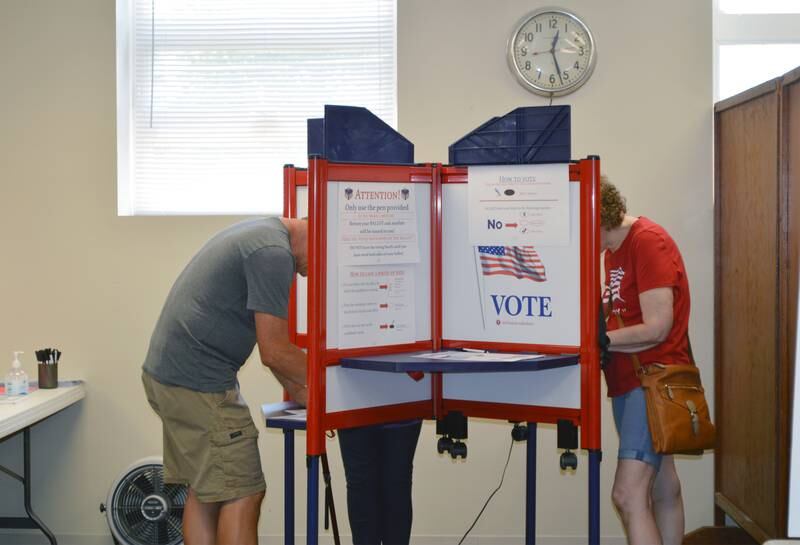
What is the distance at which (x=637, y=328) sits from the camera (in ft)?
7.67

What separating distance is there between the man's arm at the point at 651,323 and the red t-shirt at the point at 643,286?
3 centimetres

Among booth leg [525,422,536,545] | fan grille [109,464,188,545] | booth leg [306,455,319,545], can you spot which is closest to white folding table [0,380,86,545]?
fan grille [109,464,188,545]

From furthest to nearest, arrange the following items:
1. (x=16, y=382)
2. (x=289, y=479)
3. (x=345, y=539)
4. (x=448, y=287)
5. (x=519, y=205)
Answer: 1. (x=345, y=539)
2. (x=16, y=382)
3. (x=289, y=479)
4. (x=448, y=287)
5. (x=519, y=205)

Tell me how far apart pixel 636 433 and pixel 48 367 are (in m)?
2.32

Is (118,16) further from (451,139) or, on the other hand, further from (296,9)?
(451,139)

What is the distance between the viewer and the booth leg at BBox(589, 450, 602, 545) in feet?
6.94

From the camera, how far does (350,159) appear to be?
216cm

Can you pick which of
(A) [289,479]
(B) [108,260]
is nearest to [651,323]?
(A) [289,479]

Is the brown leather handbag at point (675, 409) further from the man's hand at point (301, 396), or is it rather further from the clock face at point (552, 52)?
the clock face at point (552, 52)

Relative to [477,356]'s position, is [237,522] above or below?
below

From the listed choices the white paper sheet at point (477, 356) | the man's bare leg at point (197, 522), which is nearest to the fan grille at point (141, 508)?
the man's bare leg at point (197, 522)

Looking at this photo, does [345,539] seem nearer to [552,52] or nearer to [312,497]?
[312,497]

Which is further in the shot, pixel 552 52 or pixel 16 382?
pixel 552 52

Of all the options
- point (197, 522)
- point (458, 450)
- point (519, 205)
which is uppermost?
point (519, 205)
